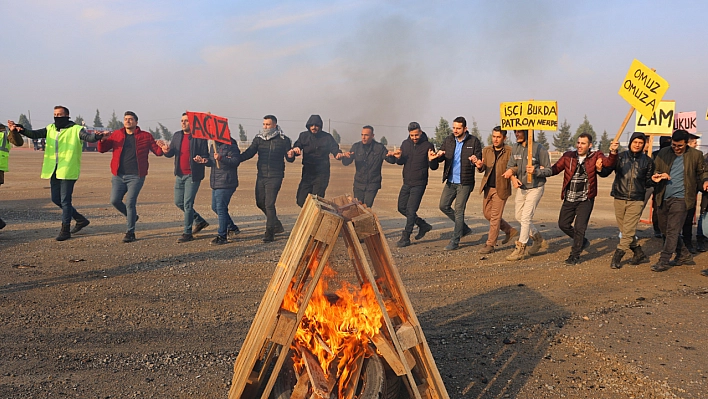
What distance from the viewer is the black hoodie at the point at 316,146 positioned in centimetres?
905

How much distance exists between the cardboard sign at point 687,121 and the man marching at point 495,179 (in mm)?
5495

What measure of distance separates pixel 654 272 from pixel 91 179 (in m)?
19.6

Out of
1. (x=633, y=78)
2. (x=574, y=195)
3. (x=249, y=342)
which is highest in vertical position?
(x=633, y=78)

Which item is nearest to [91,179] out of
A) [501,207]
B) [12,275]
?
[12,275]

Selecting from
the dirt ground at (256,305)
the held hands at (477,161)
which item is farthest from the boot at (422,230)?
the held hands at (477,161)

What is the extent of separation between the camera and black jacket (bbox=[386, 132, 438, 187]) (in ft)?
29.6

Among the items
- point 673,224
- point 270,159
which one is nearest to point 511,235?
point 673,224

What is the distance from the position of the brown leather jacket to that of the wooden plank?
5492mm

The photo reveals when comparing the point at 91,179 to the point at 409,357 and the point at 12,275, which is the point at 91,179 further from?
the point at 409,357

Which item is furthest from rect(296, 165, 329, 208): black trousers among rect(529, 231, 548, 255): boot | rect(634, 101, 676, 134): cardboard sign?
rect(634, 101, 676, 134): cardboard sign

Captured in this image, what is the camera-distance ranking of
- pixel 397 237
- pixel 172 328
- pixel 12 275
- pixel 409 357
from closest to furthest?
pixel 409 357 → pixel 172 328 → pixel 12 275 → pixel 397 237

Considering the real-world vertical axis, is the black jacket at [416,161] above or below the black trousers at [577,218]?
above

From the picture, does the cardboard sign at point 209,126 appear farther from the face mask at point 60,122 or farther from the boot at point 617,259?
the boot at point 617,259

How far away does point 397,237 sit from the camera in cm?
977
